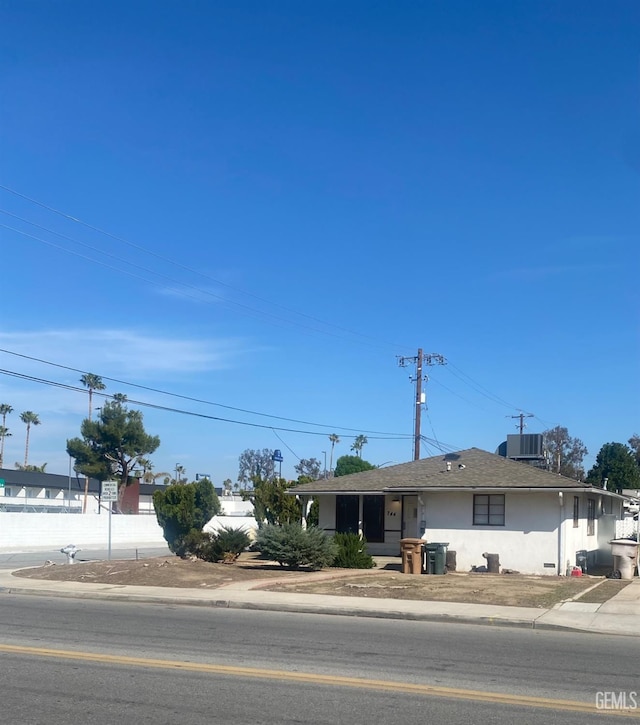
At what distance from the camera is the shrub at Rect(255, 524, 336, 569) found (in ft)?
79.6

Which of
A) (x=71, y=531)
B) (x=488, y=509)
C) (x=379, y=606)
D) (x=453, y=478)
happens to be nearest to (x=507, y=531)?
(x=488, y=509)

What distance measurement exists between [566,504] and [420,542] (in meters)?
4.86

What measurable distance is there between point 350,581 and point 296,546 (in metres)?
3.31

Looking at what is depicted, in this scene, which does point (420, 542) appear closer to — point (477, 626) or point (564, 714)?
point (477, 626)

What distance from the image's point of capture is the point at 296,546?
79.6 ft

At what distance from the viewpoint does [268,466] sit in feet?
335

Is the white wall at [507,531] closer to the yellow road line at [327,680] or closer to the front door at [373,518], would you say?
the front door at [373,518]

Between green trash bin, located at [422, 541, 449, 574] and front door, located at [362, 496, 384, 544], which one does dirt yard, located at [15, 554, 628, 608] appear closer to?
green trash bin, located at [422, 541, 449, 574]

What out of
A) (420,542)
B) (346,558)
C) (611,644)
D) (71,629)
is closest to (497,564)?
(420,542)

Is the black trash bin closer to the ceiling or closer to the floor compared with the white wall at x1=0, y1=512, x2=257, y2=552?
closer to the ceiling

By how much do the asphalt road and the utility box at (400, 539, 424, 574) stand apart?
978 cm

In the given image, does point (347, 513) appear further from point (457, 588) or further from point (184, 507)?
point (457, 588)

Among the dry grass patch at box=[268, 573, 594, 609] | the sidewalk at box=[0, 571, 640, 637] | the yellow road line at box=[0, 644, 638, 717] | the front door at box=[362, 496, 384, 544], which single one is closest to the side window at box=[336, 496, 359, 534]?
the front door at box=[362, 496, 384, 544]

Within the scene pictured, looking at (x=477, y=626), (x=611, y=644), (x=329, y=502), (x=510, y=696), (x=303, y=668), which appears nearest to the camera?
(x=510, y=696)
